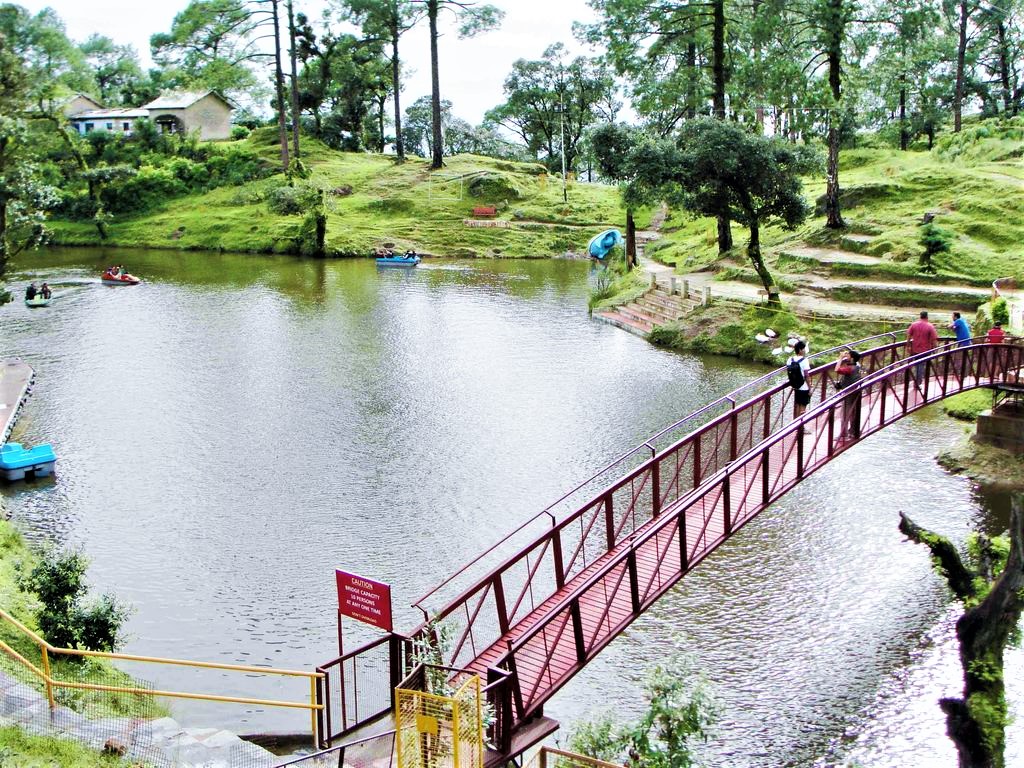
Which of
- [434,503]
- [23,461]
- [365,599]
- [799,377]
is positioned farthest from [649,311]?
[365,599]

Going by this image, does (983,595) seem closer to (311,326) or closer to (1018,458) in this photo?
(1018,458)

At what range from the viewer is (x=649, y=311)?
44.3 meters

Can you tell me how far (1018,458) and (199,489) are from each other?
20.3 m

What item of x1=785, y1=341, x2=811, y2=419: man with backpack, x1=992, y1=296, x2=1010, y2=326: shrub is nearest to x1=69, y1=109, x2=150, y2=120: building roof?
x1=992, y1=296, x2=1010, y2=326: shrub

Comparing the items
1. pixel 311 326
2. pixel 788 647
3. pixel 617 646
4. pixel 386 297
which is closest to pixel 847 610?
pixel 788 647

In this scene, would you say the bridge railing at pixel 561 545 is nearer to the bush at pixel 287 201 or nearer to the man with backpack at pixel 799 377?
the man with backpack at pixel 799 377

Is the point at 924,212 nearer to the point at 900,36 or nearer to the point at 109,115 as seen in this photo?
the point at 900,36

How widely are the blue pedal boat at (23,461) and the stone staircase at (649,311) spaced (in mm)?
23968

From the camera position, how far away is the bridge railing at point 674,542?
46.7 ft

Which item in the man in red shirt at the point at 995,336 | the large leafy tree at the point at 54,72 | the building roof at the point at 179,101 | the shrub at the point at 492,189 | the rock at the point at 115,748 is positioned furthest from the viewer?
the building roof at the point at 179,101

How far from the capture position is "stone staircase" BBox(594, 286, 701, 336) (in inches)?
1671

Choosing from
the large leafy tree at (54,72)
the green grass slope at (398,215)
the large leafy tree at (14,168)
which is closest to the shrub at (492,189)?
the green grass slope at (398,215)

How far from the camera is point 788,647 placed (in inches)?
697

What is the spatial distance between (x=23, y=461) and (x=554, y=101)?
258 feet
